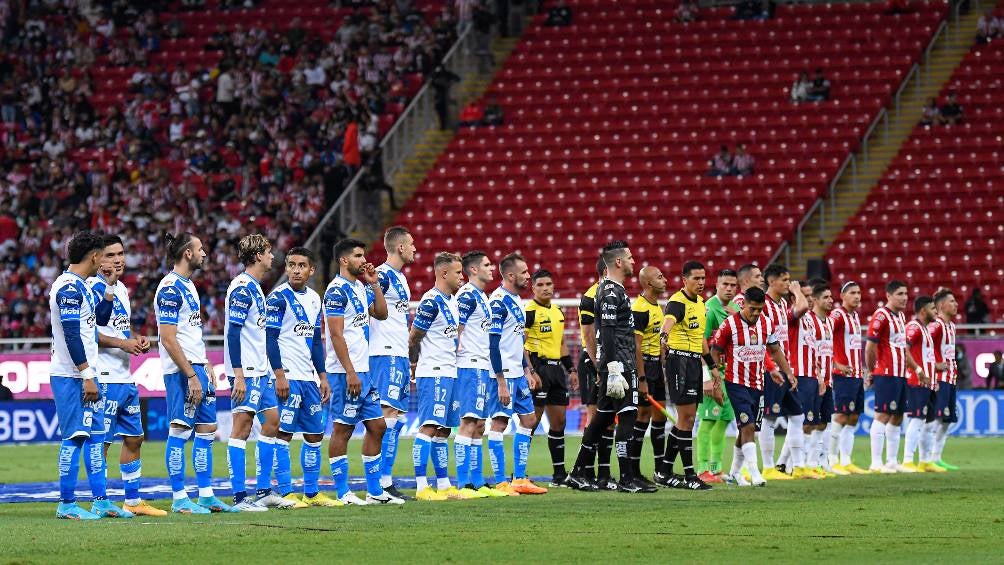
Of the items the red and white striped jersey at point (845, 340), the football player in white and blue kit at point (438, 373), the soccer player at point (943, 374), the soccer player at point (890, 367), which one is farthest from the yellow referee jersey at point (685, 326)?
the soccer player at point (943, 374)

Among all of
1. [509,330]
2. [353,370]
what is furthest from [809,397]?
[353,370]

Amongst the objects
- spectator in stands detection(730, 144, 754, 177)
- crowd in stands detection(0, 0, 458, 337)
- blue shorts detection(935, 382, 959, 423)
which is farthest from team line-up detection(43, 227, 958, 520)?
crowd in stands detection(0, 0, 458, 337)

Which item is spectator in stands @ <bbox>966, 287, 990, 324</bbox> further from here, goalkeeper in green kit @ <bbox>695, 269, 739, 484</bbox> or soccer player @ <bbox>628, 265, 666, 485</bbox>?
soccer player @ <bbox>628, 265, 666, 485</bbox>

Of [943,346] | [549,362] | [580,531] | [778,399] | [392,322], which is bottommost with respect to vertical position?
[580,531]

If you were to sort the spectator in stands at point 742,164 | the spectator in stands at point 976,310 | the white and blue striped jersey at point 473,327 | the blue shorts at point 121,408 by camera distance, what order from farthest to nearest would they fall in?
1. the spectator in stands at point 742,164
2. the spectator in stands at point 976,310
3. the white and blue striped jersey at point 473,327
4. the blue shorts at point 121,408

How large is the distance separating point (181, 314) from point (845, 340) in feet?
34.1

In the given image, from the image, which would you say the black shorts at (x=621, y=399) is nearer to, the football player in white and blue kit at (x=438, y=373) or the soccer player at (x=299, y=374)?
the football player in white and blue kit at (x=438, y=373)

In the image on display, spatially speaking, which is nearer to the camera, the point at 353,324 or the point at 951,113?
the point at 353,324

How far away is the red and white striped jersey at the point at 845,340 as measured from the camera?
2212 cm

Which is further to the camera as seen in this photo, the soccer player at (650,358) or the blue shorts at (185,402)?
the soccer player at (650,358)

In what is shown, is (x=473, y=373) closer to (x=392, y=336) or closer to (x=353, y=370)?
(x=392, y=336)

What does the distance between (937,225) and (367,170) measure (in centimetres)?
1325

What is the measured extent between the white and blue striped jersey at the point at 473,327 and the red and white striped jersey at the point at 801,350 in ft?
17.1

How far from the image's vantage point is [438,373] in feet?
56.1
